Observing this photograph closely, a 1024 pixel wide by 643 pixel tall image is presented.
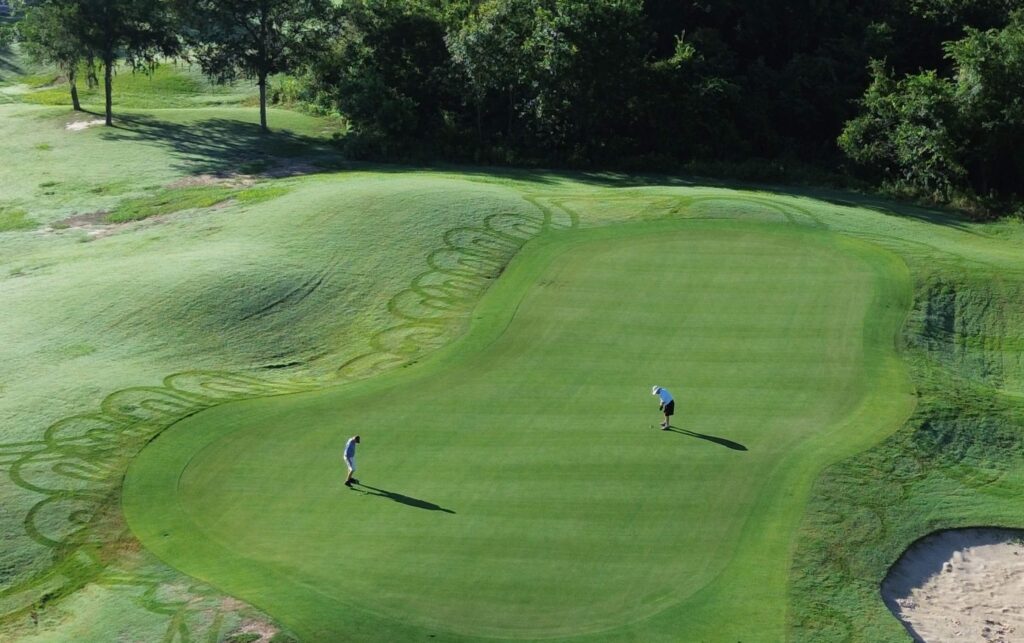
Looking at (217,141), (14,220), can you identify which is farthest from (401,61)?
(14,220)

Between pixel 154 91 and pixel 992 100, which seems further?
pixel 154 91

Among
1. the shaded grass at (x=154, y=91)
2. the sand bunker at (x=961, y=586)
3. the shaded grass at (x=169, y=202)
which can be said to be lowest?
the sand bunker at (x=961, y=586)

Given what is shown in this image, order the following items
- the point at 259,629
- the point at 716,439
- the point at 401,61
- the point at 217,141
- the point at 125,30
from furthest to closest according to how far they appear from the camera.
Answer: the point at 125,30 → the point at 401,61 → the point at 217,141 → the point at 716,439 → the point at 259,629

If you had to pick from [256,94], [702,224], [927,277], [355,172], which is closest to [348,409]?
[702,224]

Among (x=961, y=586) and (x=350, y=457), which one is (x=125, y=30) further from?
(x=961, y=586)

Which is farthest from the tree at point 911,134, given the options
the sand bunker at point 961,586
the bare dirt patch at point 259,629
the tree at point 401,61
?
the bare dirt patch at point 259,629

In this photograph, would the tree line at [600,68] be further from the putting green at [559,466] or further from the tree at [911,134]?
the putting green at [559,466]
